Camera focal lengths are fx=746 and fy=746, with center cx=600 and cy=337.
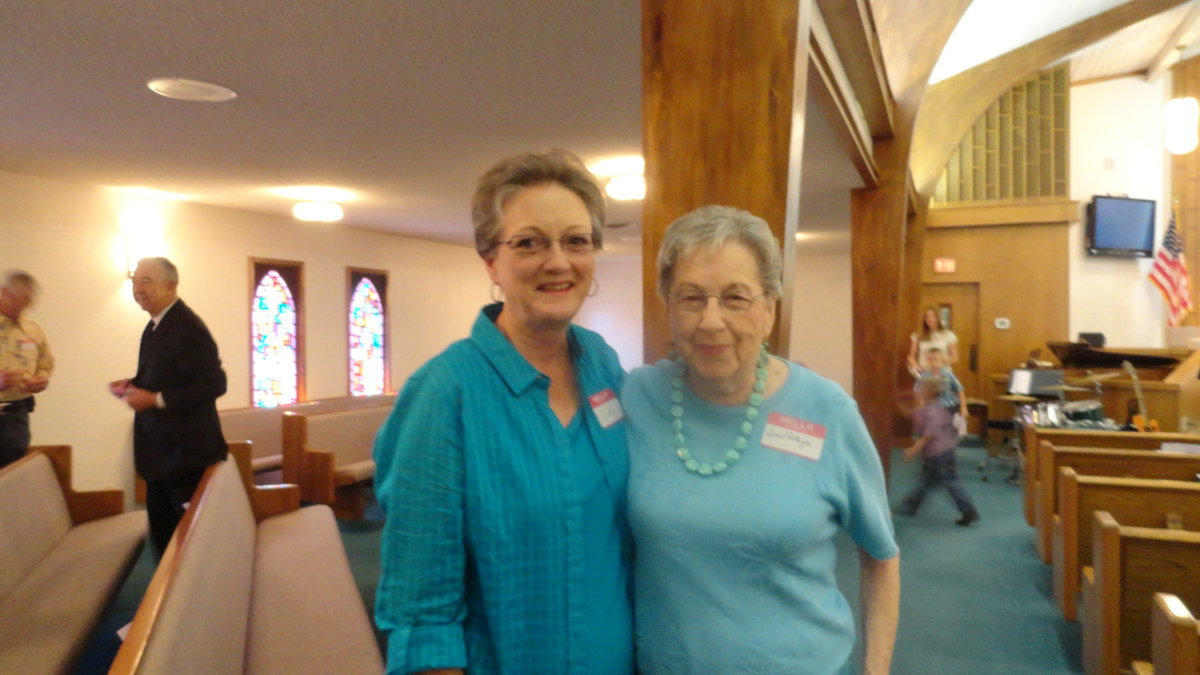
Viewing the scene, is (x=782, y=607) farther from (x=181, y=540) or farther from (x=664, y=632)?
(x=181, y=540)

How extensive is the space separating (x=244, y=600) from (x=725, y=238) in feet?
6.98

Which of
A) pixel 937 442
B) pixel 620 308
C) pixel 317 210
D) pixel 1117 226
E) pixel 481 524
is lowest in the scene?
pixel 937 442

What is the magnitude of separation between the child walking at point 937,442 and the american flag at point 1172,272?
6603 mm

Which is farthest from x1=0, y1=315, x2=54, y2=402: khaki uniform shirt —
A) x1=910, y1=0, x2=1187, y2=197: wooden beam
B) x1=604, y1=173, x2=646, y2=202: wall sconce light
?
x1=910, y1=0, x2=1187, y2=197: wooden beam

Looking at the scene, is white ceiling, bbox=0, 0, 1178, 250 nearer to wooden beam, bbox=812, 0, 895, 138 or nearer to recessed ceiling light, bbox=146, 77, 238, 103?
recessed ceiling light, bbox=146, 77, 238, 103

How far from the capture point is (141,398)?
3117 millimetres

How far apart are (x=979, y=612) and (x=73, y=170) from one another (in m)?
6.32

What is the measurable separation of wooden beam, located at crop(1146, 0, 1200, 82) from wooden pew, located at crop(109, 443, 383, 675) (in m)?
11.5

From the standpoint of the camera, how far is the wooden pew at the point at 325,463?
5117 millimetres

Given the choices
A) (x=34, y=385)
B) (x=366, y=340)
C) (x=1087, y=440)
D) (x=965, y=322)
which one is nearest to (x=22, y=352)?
(x=34, y=385)

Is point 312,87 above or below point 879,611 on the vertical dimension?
above

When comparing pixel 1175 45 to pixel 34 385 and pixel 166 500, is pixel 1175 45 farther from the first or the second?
pixel 34 385

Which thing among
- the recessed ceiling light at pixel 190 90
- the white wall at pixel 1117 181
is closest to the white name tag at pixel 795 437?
the recessed ceiling light at pixel 190 90

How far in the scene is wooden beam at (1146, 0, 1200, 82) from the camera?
950cm
